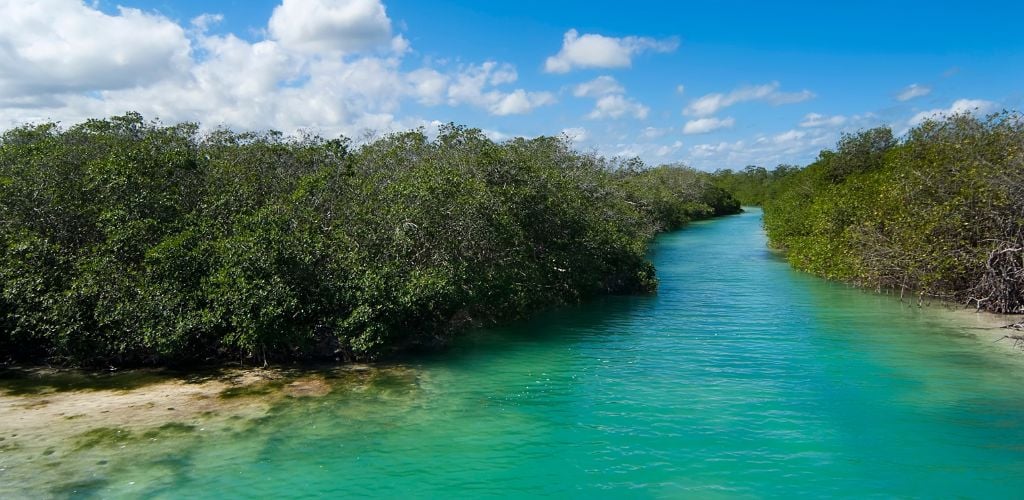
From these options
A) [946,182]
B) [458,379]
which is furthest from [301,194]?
[946,182]

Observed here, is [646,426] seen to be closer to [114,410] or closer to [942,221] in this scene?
[114,410]

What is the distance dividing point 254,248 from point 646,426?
37.4 ft

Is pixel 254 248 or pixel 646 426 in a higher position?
pixel 254 248

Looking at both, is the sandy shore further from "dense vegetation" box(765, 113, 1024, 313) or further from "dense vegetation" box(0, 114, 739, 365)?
"dense vegetation" box(765, 113, 1024, 313)

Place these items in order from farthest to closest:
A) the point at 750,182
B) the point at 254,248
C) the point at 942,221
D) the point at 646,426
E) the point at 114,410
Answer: the point at 750,182 < the point at 942,221 < the point at 254,248 < the point at 114,410 < the point at 646,426

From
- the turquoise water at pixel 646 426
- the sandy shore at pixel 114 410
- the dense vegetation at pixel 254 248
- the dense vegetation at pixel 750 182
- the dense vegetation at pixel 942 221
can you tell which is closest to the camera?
the turquoise water at pixel 646 426

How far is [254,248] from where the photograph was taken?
1895 centimetres

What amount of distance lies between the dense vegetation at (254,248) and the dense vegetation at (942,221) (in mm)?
14554

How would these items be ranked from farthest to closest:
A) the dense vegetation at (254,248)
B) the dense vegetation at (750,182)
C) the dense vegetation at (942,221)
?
the dense vegetation at (750,182)
the dense vegetation at (942,221)
the dense vegetation at (254,248)

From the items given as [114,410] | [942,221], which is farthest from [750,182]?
[114,410]

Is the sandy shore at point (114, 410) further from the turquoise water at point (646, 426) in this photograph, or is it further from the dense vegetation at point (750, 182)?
the dense vegetation at point (750, 182)

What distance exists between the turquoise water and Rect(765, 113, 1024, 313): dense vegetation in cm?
379

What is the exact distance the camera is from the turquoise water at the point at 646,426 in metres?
12.6

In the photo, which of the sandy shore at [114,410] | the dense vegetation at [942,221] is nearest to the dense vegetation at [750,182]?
the dense vegetation at [942,221]
